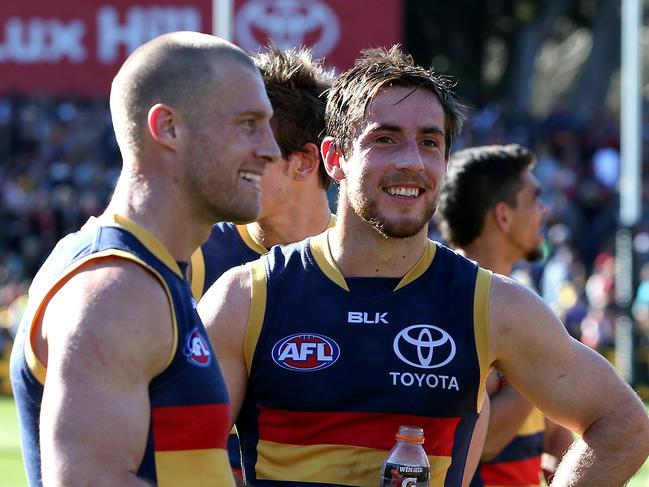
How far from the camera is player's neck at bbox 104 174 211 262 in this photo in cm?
286

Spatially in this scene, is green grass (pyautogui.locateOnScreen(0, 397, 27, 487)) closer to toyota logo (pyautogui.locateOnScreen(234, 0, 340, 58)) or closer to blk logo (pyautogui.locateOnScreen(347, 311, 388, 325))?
toyota logo (pyautogui.locateOnScreen(234, 0, 340, 58))

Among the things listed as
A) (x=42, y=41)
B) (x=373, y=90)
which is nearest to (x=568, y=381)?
(x=373, y=90)

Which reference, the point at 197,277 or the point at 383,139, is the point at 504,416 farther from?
the point at 383,139

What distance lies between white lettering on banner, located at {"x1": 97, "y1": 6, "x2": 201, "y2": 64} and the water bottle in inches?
755

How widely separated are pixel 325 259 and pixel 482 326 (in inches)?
19.5

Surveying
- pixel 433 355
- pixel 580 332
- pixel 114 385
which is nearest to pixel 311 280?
pixel 433 355

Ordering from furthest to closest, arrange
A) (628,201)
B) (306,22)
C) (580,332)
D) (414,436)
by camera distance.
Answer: (306,22)
(580,332)
(628,201)
(414,436)

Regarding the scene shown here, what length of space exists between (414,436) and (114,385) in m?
1.13

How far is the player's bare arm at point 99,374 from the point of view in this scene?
8.30 feet

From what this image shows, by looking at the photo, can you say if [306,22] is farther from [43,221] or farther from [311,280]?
[311,280]

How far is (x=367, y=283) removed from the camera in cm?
377

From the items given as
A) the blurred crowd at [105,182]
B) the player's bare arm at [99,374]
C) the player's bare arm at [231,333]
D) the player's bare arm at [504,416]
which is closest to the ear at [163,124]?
the player's bare arm at [99,374]

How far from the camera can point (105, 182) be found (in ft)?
79.2

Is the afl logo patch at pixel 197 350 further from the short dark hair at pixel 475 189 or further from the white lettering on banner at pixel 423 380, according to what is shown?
the short dark hair at pixel 475 189
